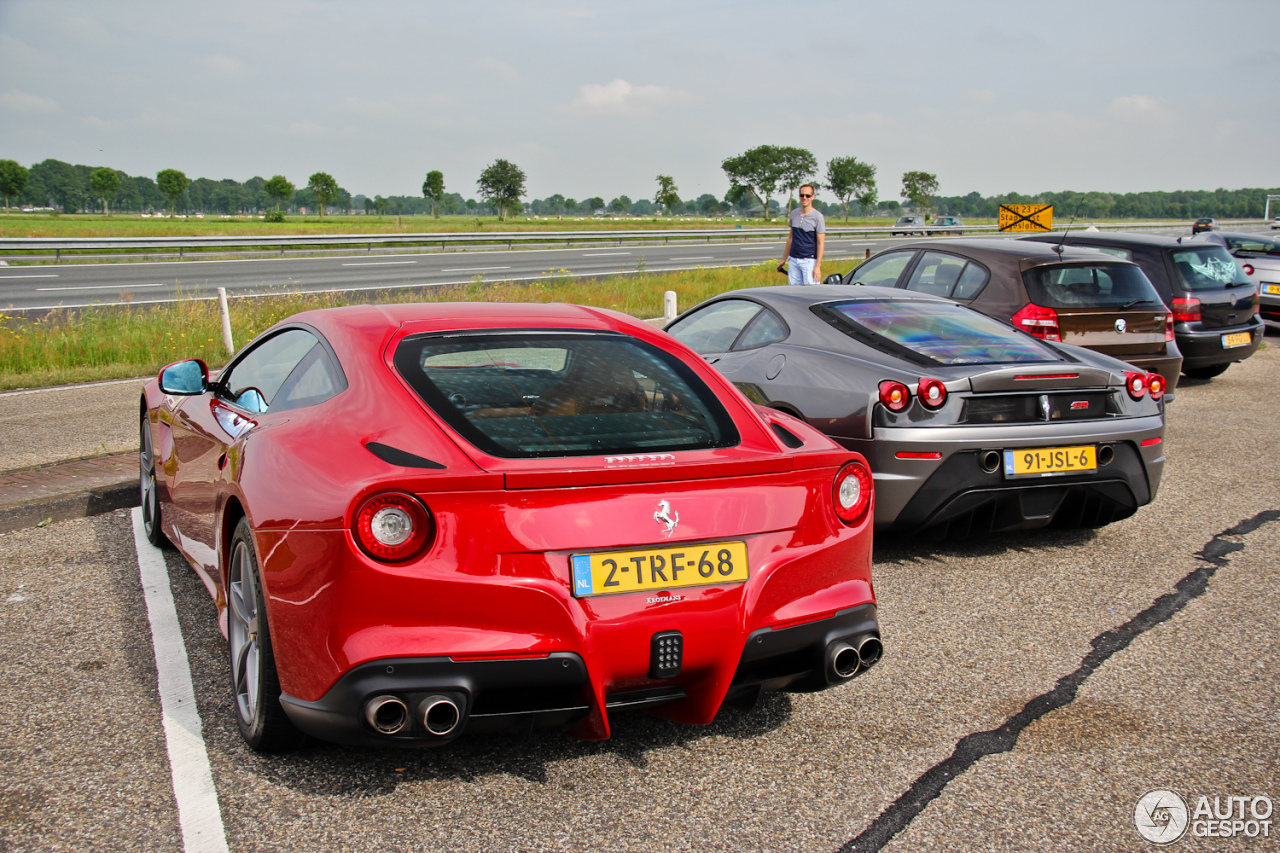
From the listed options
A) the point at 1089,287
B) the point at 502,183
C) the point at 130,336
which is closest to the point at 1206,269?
the point at 1089,287

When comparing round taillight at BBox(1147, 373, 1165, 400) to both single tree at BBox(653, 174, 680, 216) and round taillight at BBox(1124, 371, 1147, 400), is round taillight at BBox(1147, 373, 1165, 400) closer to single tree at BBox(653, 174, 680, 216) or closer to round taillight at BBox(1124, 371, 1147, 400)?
round taillight at BBox(1124, 371, 1147, 400)

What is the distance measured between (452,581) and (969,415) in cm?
315

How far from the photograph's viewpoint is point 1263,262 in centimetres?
1709

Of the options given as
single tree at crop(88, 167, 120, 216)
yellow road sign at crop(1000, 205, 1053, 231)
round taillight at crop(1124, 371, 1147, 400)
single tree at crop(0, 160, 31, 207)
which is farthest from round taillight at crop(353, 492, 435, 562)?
single tree at crop(88, 167, 120, 216)

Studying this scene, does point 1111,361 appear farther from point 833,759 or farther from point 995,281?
point 833,759

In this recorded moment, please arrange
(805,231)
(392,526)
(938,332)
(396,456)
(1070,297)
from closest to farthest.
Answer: (392,526), (396,456), (938,332), (1070,297), (805,231)

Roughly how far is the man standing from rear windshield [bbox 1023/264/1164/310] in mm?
4935

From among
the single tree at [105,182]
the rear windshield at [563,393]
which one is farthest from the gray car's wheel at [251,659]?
the single tree at [105,182]

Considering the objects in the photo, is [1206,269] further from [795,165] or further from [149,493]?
[795,165]

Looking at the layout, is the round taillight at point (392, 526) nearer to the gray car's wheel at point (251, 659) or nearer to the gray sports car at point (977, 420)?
the gray car's wheel at point (251, 659)

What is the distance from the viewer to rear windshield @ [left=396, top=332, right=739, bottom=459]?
291 centimetres

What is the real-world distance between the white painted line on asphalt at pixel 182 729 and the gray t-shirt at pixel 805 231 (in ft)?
32.3

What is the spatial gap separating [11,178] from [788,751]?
13321 cm

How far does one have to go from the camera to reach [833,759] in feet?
10.2
